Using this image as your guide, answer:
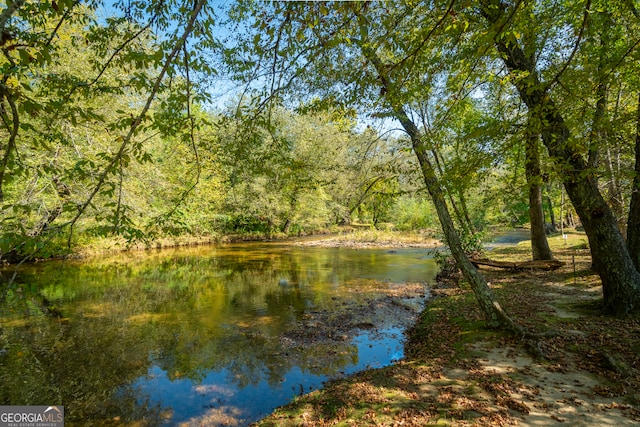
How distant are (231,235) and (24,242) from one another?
29.1 m

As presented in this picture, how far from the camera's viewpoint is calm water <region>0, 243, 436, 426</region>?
5.20 meters

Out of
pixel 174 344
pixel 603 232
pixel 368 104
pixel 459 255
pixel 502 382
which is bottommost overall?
pixel 174 344

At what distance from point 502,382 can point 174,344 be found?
21.3 feet

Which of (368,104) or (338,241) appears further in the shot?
(338,241)

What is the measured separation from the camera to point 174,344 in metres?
7.48

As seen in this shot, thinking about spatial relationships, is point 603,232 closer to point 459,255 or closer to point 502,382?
point 459,255

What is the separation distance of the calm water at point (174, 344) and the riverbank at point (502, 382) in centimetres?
112

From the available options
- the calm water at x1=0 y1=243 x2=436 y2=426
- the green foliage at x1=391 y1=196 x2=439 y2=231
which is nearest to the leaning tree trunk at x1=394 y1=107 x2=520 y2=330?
the calm water at x1=0 y1=243 x2=436 y2=426

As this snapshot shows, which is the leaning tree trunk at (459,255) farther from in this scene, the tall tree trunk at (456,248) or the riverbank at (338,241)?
the riverbank at (338,241)

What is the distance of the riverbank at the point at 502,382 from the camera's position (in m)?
3.69

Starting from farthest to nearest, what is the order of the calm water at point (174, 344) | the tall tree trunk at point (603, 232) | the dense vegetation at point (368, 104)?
the tall tree trunk at point (603, 232) → the calm water at point (174, 344) → the dense vegetation at point (368, 104)

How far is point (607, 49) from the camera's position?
19.1ft

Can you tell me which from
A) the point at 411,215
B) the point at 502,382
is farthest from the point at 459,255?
the point at 411,215

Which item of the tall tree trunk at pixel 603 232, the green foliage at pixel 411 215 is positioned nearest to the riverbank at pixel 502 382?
the tall tree trunk at pixel 603 232
